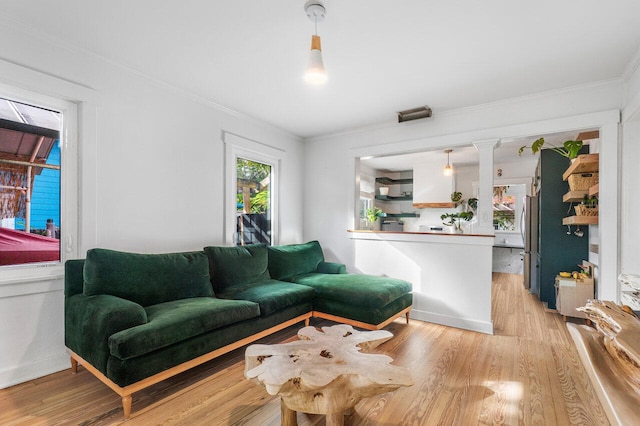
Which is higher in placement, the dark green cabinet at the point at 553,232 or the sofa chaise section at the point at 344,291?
the dark green cabinet at the point at 553,232

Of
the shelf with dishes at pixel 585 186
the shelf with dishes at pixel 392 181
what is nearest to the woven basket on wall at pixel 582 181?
the shelf with dishes at pixel 585 186

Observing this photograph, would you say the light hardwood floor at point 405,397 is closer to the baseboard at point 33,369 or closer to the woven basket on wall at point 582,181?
the baseboard at point 33,369

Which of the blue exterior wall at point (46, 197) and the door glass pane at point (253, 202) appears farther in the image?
the door glass pane at point (253, 202)

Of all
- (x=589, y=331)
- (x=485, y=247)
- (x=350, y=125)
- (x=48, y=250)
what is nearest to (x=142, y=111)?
(x=48, y=250)

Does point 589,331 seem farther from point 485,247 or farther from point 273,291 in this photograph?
point 485,247

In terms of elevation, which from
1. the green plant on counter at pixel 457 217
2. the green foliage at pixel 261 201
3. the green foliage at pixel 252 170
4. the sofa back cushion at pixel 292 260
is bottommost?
the sofa back cushion at pixel 292 260

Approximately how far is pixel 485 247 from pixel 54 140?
13.8 feet

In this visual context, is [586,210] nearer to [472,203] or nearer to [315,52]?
[472,203]

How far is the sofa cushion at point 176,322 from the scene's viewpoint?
1.77m

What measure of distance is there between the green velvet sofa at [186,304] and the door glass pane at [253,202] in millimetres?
512

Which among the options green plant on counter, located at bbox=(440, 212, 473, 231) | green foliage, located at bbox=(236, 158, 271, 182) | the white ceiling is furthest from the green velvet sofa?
green plant on counter, located at bbox=(440, 212, 473, 231)

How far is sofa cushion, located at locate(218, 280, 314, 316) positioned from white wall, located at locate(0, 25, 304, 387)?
30.3 inches

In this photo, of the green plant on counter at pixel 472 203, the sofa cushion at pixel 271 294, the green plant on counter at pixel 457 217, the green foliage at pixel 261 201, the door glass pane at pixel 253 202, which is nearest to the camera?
the sofa cushion at pixel 271 294

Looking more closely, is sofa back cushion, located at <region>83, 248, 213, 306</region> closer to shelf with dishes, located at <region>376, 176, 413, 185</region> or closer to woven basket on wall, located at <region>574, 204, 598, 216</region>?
woven basket on wall, located at <region>574, 204, 598, 216</region>
